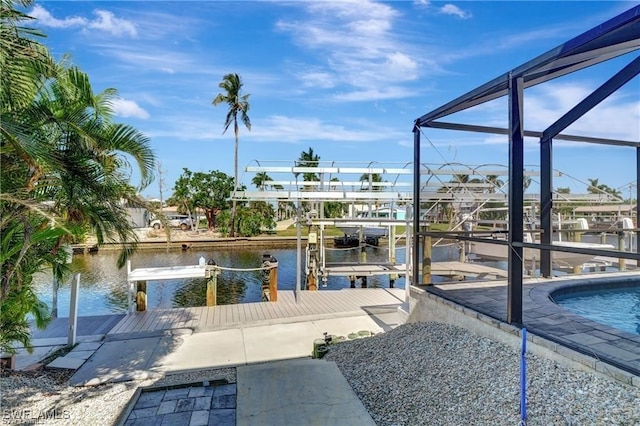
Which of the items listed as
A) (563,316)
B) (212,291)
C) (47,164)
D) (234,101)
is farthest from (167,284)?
(234,101)

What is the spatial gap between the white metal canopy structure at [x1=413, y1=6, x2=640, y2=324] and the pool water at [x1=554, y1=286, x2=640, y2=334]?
165cm

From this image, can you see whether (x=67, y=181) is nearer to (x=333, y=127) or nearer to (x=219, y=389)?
(x=219, y=389)

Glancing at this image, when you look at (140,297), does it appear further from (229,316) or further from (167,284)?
(167,284)

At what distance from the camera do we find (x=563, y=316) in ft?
12.5

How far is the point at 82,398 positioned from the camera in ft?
12.5

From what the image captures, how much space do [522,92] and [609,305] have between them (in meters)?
3.89

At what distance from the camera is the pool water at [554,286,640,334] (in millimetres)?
4621

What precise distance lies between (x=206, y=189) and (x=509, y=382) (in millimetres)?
29814

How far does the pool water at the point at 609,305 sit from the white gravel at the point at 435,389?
2017mm

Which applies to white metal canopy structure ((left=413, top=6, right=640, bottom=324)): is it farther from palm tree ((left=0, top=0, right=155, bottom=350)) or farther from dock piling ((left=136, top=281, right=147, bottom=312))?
dock piling ((left=136, top=281, right=147, bottom=312))

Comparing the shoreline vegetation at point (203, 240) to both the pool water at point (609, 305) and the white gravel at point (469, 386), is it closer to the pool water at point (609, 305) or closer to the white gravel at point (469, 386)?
the pool water at point (609, 305)

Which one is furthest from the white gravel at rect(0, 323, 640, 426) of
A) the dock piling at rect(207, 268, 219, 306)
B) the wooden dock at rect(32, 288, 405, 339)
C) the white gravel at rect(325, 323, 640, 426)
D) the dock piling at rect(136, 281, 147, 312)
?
the dock piling at rect(207, 268, 219, 306)

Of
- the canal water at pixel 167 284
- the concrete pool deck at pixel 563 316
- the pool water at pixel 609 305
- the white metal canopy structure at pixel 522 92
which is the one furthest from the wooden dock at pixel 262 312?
the pool water at pixel 609 305

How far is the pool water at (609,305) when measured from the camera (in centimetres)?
462
